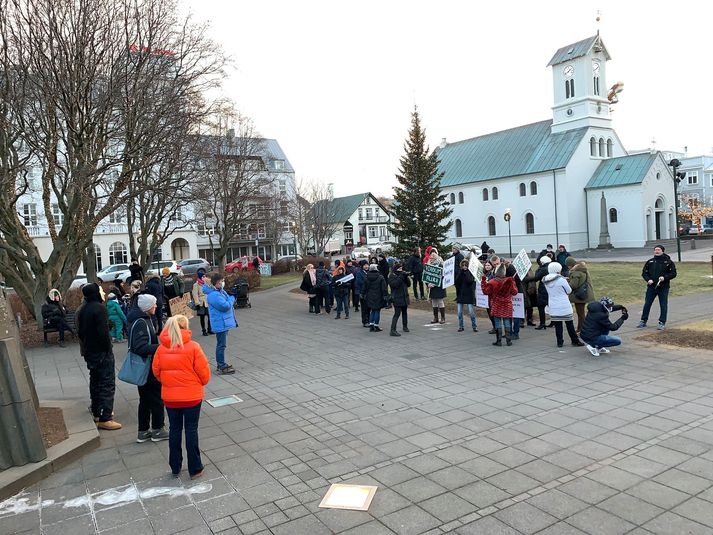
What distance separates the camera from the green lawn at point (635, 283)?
1946 cm

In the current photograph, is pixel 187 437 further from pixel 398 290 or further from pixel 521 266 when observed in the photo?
pixel 521 266

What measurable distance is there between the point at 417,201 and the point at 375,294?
47.5 feet

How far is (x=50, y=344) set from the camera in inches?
607

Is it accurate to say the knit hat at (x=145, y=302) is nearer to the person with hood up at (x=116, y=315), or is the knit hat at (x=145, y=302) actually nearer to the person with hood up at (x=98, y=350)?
the person with hood up at (x=98, y=350)

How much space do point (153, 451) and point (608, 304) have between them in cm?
851

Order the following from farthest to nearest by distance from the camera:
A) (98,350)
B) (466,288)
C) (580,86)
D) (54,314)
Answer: (580,86), (54,314), (466,288), (98,350)

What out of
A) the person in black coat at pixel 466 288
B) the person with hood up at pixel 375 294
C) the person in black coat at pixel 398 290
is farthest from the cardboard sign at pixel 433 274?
the person in black coat at pixel 398 290

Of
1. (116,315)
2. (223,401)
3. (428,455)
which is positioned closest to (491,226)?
(116,315)

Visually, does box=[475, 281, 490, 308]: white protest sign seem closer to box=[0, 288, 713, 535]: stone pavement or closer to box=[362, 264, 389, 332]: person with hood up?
box=[362, 264, 389, 332]: person with hood up

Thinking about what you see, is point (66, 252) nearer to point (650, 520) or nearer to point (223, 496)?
point (223, 496)

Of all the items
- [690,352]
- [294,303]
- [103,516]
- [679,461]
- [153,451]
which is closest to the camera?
[103,516]

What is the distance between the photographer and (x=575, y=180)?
58.2 m

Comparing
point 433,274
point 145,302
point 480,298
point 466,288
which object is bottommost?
point 480,298

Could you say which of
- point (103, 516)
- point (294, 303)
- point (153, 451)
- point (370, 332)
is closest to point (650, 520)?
point (103, 516)
